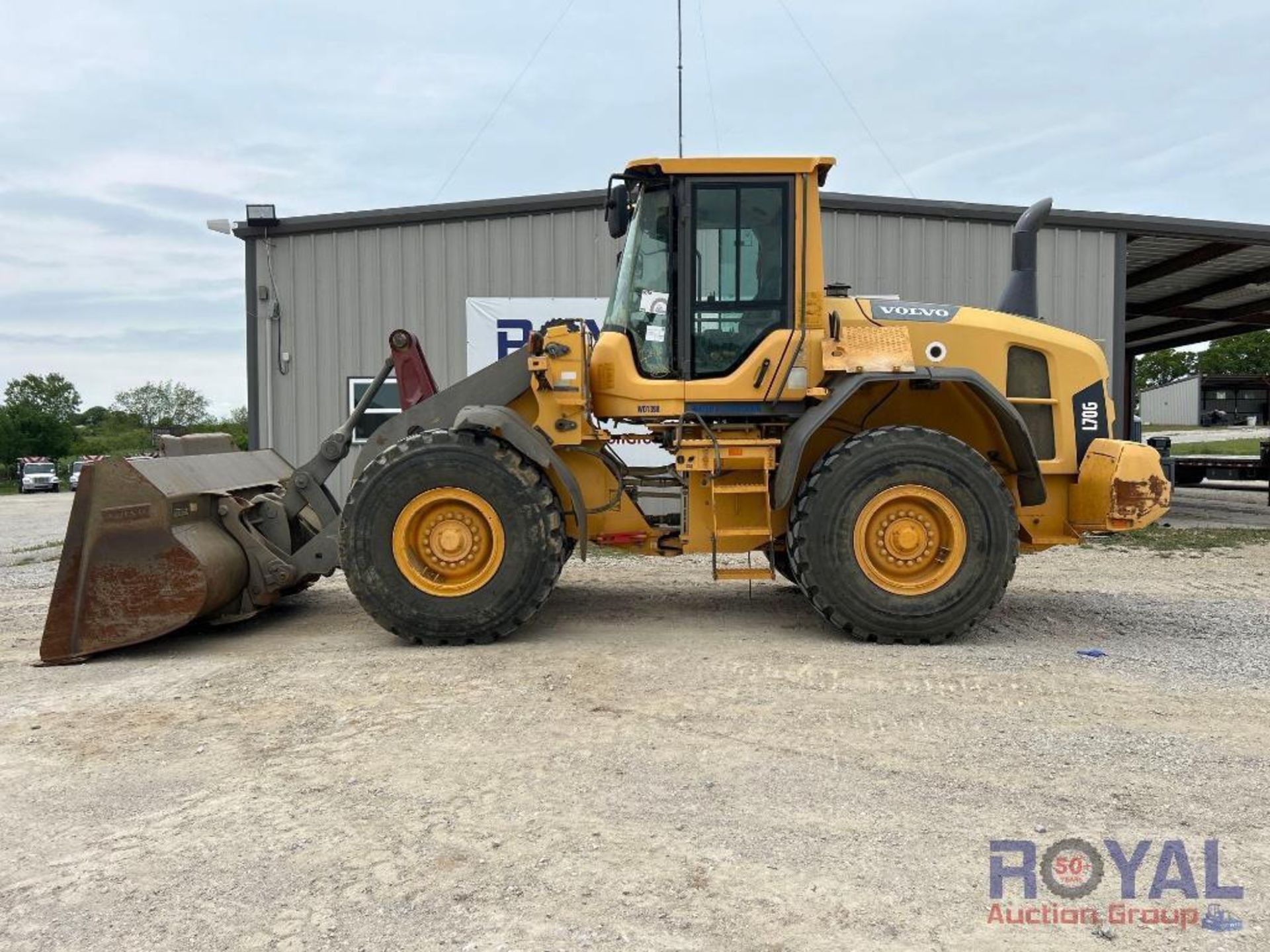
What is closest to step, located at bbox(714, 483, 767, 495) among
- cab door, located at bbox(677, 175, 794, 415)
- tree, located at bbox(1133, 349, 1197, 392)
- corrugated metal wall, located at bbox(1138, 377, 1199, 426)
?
cab door, located at bbox(677, 175, 794, 415)

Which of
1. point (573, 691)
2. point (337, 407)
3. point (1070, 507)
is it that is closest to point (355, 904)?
point (573, 691)

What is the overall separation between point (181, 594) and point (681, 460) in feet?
10.6

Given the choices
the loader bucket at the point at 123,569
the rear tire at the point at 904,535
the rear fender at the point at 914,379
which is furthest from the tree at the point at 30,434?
the rear tire at the point at 904,535

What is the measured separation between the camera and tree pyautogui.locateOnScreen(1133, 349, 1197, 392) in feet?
251

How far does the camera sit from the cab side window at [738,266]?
19.3ft

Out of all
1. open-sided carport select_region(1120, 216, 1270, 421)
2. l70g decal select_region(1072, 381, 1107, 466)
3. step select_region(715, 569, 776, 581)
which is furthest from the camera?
open-sided carport select_region(1120, 216, 1270, 421)

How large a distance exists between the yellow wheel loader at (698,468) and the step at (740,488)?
0.09 feet

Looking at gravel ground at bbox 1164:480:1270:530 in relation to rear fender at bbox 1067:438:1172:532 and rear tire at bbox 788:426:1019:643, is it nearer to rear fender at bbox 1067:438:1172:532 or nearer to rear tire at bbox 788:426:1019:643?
rear fender at bbox 1067:438:1172:532

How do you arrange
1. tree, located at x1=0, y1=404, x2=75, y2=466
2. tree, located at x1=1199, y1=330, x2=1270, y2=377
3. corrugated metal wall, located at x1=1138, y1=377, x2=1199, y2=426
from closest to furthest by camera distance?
1. tree, located at x1=0, y1=404, x2=75, y2=466
2. tree, located at x1=1199, y1=330, x2=1270, y2=377
3. corrugated metal wall, located at x1=1138, y1=377, x2=1199, y2=426

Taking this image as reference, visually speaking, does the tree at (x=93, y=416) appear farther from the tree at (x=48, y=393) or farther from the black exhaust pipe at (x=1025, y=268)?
the black exhaust pipe at (x=1025, y=268)

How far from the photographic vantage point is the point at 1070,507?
6.16 m

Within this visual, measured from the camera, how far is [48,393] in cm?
6906

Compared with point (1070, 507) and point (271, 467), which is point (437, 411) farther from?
point (1070, 507)

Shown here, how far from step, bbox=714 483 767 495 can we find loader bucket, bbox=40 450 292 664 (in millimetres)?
3267
